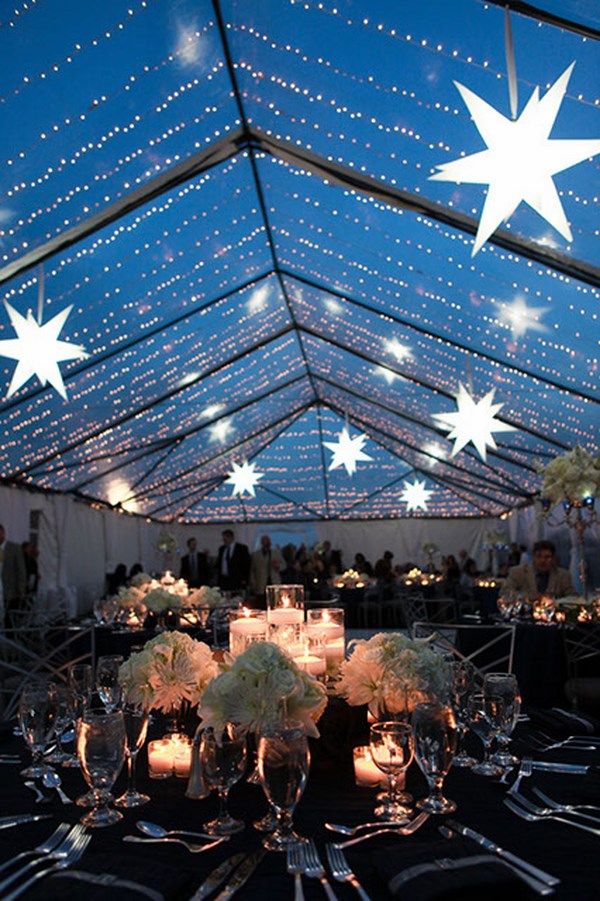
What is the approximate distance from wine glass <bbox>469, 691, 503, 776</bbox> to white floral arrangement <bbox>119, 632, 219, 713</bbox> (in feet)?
2.08

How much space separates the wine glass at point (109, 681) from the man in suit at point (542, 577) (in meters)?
5.19

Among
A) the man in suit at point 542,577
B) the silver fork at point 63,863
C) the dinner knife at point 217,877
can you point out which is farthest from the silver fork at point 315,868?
the man in suit at point 542,577

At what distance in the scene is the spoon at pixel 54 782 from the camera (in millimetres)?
1731

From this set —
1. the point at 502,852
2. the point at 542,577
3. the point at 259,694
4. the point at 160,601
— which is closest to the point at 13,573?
the point at 160,601

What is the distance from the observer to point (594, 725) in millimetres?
2289

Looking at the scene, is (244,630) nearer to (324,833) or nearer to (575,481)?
(324,833)

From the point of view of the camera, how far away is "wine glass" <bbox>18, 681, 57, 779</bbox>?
6.10 feet

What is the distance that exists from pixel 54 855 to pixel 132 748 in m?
0.35

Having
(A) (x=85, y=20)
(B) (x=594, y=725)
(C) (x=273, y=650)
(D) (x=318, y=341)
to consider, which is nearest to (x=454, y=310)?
(D) (x=318, y=341)

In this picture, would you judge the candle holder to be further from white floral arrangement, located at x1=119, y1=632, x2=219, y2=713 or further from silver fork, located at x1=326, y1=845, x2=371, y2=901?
silver fork, located at x1=326, y1=845, x2=371, y2=901

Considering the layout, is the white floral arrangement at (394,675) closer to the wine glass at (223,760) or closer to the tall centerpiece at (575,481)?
the wine glass at (223,760)

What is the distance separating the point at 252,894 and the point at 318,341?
33.3 ft

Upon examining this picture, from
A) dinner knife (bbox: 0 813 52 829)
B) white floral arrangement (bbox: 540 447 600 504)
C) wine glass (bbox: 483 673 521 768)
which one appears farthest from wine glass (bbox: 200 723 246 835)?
white floral arrangement (bbox: 540 447 600 504)

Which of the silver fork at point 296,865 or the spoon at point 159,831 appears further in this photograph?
the spoon at point 159,831
